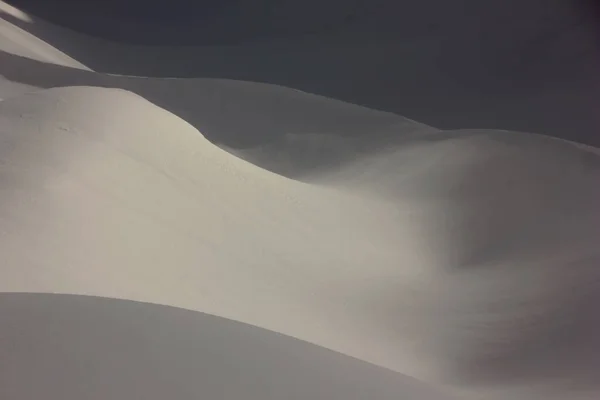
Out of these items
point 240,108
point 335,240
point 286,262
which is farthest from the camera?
point 240,108

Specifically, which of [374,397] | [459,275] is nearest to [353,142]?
[459,275]

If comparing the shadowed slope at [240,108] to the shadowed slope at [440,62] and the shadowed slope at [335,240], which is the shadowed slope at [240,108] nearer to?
the shadowed slope at [440,62]

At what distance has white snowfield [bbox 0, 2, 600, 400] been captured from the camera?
59.4 inches

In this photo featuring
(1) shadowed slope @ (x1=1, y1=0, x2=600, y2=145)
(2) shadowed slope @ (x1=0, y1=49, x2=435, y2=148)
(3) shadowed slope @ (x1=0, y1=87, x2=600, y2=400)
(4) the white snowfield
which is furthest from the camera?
(1) shadowed slope @ (x1=1, y1=0, x2=600, y2=145)

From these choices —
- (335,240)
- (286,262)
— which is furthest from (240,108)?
(286,262)

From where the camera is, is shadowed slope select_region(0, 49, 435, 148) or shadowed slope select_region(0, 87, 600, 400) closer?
shadowed slope select_region(0, 87, 600, 400)

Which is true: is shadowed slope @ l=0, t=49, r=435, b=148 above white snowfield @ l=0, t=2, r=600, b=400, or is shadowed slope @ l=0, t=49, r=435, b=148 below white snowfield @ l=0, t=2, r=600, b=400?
above

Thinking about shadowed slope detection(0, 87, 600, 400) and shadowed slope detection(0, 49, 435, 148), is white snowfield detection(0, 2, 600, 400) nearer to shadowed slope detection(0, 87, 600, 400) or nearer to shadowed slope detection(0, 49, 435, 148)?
shadowed slope detection(0, 87, 600, 400)

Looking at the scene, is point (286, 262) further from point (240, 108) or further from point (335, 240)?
point (240, 108)

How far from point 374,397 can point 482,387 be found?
0.49 m

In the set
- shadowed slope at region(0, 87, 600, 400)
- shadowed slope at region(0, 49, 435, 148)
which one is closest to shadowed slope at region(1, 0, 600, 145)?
shadowed slope at region(0, 49, 435, 148)

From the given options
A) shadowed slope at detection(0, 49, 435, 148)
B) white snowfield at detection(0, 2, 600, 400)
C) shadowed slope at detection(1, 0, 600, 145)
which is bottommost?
white snowfield at detection(0, 2, 600, 400)

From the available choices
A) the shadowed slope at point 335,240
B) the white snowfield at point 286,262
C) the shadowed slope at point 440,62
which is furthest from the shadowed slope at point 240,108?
the shadowed slope at point 335,240

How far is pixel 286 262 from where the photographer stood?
2438 mm
